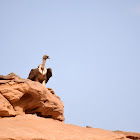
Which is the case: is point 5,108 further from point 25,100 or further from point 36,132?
point 36,132

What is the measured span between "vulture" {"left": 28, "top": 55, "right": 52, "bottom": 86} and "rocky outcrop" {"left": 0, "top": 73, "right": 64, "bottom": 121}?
10.6 ft

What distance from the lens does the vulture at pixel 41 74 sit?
1414 centimetres

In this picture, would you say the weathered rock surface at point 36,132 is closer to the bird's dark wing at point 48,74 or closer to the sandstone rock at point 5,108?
the sandstone rock at point 5,108

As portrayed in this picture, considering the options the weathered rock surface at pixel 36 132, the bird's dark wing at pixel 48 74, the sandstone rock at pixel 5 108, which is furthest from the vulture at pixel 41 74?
the weathered rock surface at pixel 36 132

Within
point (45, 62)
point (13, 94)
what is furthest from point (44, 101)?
point (45, 62)

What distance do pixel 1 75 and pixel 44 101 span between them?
2078 mm

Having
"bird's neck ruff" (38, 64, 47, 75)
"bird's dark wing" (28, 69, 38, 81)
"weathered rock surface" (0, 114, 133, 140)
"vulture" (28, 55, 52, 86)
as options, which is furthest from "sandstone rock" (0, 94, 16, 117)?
"bird's neck ruff" (38, 64, 47, 75)

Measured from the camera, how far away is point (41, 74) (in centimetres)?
1420

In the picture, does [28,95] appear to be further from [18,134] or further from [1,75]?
[18,134]

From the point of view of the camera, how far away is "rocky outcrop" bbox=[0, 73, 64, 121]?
8961mm

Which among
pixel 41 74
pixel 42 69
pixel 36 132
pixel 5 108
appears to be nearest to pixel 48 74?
pixel 42 69

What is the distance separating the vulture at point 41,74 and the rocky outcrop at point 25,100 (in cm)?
322

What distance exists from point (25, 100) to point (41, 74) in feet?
14.5

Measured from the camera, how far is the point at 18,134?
20.5ft
